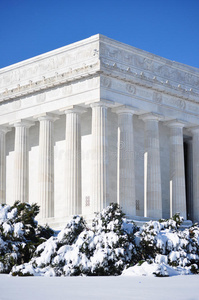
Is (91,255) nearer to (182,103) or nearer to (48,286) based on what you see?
(48,286)

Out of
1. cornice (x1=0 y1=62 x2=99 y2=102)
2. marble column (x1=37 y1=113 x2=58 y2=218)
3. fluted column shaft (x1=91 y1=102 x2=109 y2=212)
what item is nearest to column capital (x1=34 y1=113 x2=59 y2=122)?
marble column (x1=37 y1=113 x2=58 y2=218)

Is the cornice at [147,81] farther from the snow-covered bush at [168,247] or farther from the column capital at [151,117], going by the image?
the snow-covered bush at [168,247]

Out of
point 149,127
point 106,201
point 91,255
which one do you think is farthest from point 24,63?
point 91,255

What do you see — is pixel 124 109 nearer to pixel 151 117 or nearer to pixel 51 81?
pixel 151 117

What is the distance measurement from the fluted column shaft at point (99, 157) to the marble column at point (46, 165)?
863 cm

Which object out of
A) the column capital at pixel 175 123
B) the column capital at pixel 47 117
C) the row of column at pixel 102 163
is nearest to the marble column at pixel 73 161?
the row of column at pixel 102 163

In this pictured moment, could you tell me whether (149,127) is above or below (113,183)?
above

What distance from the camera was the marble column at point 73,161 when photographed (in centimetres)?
8438

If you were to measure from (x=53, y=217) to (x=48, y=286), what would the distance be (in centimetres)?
4820

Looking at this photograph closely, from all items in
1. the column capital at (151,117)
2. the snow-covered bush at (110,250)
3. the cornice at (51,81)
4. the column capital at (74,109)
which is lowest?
the snow-covered bush at (110,250)

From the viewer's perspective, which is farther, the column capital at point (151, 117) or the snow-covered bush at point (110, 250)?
the column capital at point (151, 117)

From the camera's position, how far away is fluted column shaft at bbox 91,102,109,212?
81625 mm

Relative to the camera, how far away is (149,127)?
300 ft

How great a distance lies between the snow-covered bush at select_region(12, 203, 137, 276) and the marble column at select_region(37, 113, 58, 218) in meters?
29.6
